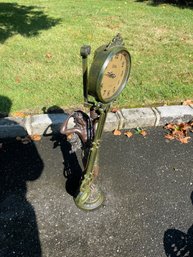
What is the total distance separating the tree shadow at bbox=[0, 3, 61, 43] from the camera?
816cm

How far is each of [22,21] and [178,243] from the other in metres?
7.21

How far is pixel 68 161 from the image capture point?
182 inches

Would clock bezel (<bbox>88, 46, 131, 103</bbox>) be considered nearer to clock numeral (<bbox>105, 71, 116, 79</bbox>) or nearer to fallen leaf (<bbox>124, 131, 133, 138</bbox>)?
clock numeral (<bbox>105, 71, 116, 79</bbox>)

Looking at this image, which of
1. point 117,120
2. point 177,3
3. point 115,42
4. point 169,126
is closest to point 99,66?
point 115,42

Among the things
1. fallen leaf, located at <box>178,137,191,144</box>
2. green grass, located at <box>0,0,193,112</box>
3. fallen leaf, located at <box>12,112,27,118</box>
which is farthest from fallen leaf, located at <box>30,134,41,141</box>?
fallen leaf, located at <box>178,137,191,144</box>

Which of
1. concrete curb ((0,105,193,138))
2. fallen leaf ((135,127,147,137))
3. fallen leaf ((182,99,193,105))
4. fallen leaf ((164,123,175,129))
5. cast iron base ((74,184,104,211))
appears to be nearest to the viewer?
cast iron base ((74,184,104,211))

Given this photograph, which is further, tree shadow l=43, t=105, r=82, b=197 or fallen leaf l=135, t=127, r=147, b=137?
fallen leaf l=135, t=127, r=147, b=137

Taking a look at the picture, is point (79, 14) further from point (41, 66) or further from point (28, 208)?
point (28, 208)

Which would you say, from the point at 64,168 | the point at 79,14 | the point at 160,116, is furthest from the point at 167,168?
the point at 79,14

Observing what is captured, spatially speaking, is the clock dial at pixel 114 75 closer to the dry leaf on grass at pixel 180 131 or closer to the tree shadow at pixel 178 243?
the tree shadow at pixel 178 243

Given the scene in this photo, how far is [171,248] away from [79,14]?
7.81m

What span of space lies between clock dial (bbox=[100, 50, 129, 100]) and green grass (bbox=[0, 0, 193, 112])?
2.51m

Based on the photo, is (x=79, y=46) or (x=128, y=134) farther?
(x=79, y=46)

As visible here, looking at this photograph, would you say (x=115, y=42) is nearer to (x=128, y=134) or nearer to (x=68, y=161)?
(x=68, y=161)
